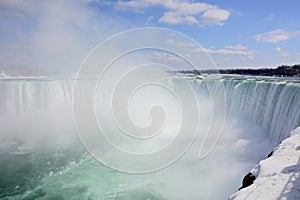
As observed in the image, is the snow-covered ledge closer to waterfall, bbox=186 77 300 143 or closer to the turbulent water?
the turbulent water

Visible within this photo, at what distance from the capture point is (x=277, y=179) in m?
3.77

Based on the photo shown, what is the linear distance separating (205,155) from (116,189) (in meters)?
5.65

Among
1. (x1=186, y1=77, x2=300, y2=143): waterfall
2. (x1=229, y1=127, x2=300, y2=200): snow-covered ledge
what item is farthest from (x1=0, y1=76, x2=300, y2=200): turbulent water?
(x1=229, y1=127, x2=300, y2=200): snow-covered ledge

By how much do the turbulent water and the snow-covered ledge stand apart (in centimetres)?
480

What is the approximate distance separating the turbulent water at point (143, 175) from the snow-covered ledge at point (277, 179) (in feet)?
15.7

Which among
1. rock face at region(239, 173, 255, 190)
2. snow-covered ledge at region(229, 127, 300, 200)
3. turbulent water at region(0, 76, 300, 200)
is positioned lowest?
turbulent water at region(0, 76, 300, 200)

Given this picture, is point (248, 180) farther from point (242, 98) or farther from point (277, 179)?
point (242, 98)

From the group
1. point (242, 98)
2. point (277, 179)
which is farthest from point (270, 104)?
point (277, 179)

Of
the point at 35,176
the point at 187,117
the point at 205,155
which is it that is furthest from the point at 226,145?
the point at 35,176

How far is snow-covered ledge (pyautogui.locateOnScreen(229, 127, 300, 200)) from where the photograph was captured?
340 centimetres

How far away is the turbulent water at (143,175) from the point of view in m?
9.51

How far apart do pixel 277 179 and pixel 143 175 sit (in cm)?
827

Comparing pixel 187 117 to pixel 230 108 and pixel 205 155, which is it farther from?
pixel 205 155

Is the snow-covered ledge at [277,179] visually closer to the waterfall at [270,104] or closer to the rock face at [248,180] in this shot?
the rock face at [248,180]
